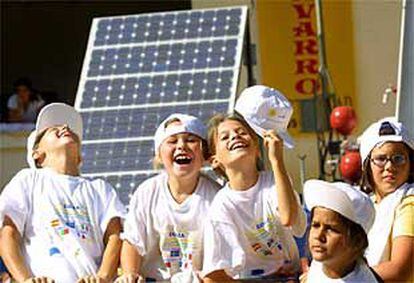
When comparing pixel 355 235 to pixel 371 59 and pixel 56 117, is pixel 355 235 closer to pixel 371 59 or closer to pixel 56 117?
pixel 56 117

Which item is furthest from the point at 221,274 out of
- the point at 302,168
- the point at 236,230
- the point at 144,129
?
the point at 302,168

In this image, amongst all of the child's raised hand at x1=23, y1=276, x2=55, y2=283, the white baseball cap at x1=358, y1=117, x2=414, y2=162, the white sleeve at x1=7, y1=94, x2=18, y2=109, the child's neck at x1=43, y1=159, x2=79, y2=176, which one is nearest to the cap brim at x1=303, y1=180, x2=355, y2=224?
the white baseball cap at x1=358, y1=117, x2=414, y2=162

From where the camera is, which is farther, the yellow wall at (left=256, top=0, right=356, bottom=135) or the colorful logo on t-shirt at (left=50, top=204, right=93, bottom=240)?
the yellow wall at (left=256, top=0, right=356, bottom=135)

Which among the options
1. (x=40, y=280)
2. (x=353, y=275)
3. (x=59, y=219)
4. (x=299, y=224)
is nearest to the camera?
(x=353, y=275)

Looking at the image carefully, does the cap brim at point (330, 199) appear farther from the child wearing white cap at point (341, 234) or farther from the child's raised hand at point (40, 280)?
the child's raised hand at point (40, 280)

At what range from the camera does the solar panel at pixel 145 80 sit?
5984mm

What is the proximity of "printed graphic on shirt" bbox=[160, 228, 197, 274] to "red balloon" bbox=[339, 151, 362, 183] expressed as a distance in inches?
88.0

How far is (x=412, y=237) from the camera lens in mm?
3658

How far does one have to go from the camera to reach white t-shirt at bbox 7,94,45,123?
411 inches

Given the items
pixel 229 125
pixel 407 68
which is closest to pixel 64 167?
pixel 229 125

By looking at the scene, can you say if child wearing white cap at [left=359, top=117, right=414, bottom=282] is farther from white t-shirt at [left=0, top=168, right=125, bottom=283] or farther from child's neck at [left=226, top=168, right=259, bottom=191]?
white t-shirt at [left=0, top=168, right=125, bottom=283]

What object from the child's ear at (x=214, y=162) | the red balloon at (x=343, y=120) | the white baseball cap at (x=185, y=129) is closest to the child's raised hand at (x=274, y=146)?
the child's ear at (x=214, y=162)

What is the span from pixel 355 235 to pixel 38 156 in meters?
1.49

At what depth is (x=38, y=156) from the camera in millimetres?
4418
